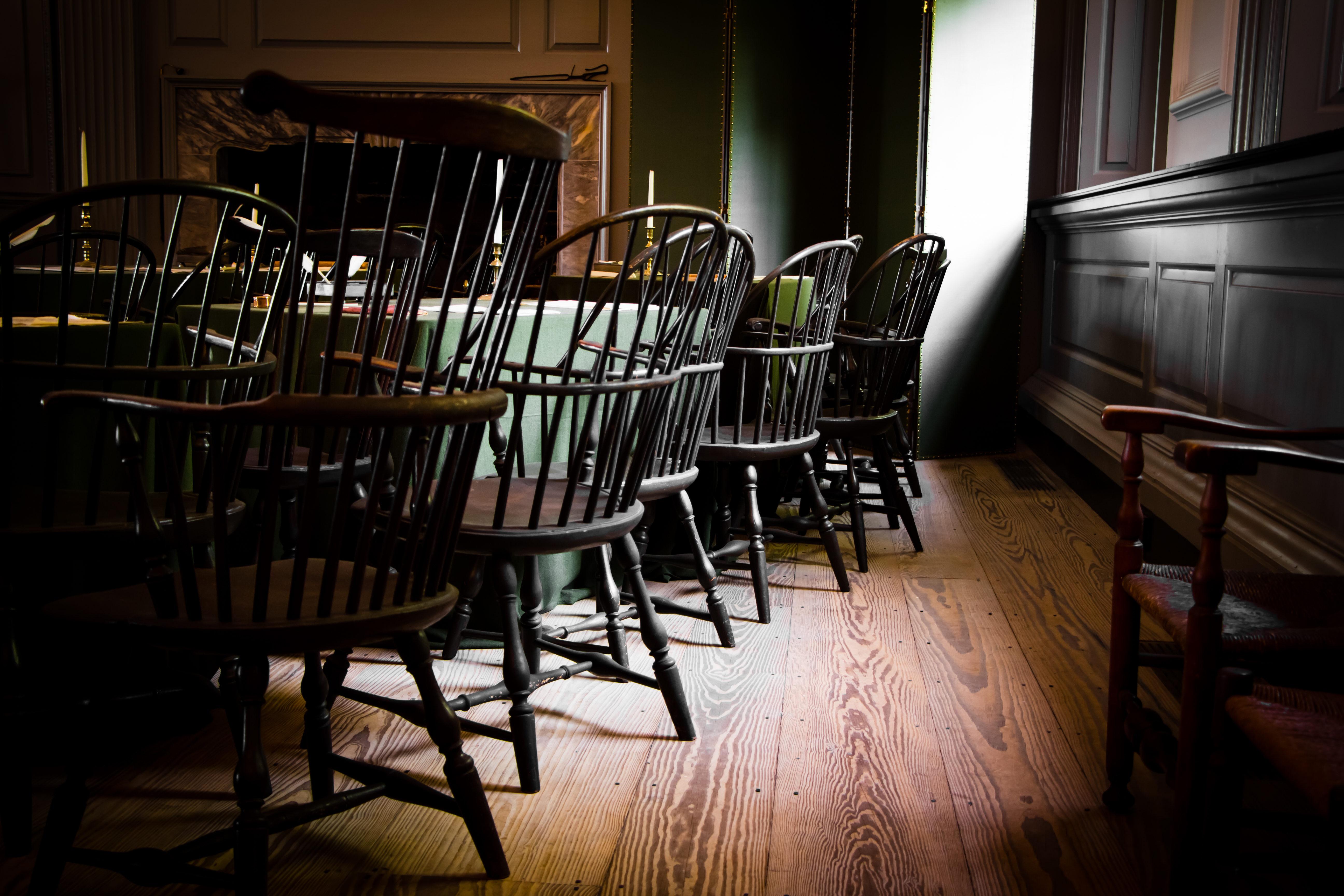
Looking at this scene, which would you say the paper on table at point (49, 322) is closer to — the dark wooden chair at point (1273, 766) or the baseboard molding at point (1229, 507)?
the dark wooden chair at point (1273, 766)

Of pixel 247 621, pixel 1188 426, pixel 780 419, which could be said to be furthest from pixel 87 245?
pixel 1188 426

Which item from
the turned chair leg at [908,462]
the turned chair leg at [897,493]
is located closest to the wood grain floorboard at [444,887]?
the turned chair leg at [897,493]

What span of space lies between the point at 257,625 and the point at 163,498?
680 millimetres

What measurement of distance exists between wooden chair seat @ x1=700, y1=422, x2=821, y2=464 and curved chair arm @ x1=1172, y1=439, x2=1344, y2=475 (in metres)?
1.24

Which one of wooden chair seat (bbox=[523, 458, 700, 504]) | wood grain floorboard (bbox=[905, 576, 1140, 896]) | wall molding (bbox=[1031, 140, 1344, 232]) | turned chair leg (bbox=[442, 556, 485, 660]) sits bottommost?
wood grain floorboard (bbox=[905, 576, 1140, 896])

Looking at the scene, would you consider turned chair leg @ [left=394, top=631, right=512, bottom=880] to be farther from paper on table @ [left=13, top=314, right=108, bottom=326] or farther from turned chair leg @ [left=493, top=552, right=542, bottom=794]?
paper on table @ [left=13, top=314, right=108, bottom=326]

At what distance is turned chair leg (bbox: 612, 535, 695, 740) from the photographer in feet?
5.94

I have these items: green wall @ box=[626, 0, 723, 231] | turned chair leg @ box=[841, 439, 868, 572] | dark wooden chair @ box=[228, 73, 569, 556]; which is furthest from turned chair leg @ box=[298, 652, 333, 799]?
green wall @ box=[626, 0, 723, 231]

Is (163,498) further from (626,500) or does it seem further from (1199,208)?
(1199,208)

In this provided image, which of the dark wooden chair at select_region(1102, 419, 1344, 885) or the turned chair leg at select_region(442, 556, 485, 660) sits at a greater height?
the dark wooden chair at select_region(1102, 419, 1344, 885)

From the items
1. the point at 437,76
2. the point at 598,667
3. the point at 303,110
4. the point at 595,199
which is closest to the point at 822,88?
the point at 595,199

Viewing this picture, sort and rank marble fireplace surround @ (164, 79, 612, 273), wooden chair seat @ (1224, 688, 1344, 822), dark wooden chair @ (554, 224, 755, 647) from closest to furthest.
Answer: wooden chair seat @ (1224, 688, 1344, 822) < dark wooden chair @ (554, 224, 755, 647) < marble fireplace surround @ (164, 79, 612, 273)

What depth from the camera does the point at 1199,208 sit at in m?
2.95

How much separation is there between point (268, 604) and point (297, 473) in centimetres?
72
